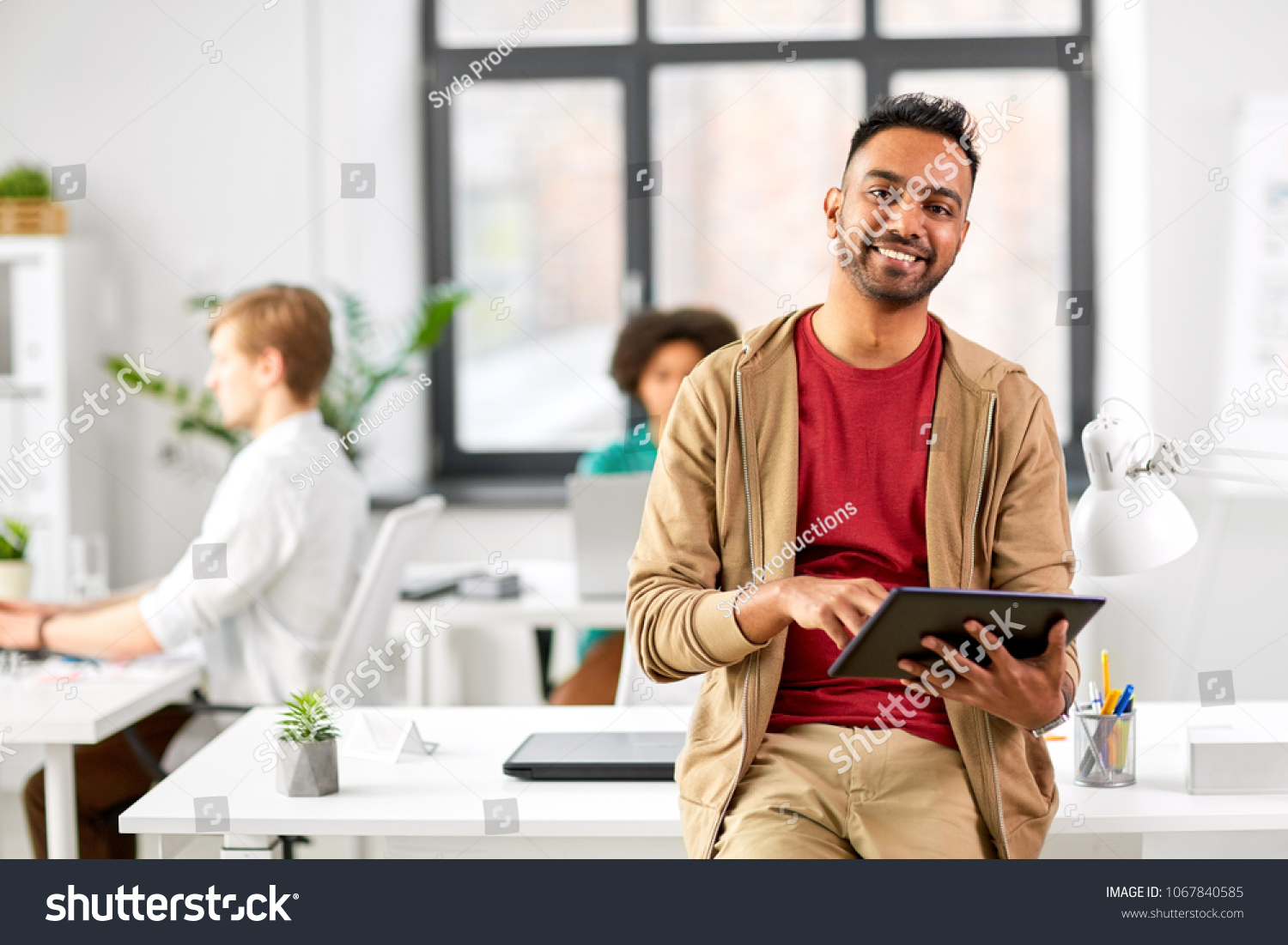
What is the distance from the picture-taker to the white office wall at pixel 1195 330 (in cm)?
409

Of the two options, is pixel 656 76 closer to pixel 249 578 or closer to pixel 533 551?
pixel 533 551

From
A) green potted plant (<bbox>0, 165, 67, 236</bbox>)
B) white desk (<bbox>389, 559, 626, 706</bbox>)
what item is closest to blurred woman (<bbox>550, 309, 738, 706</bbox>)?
white desk (<bbox>389, 559, 626, 706</bbox>)

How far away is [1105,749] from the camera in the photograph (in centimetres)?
171

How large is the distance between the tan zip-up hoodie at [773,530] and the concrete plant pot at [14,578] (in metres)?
1.64

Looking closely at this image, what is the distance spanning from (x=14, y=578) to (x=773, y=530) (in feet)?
6.02

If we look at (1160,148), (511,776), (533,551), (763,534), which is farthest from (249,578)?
(1160,148)

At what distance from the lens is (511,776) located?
1.74 metres

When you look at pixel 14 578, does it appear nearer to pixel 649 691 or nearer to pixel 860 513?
pixel 649 691

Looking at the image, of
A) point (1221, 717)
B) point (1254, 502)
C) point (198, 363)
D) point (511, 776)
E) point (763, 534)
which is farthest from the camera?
point (198, 363)

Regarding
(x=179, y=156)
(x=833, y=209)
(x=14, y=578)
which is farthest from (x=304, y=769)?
(x=179, y=156)

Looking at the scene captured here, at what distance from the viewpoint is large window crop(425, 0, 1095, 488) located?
15.5 ft

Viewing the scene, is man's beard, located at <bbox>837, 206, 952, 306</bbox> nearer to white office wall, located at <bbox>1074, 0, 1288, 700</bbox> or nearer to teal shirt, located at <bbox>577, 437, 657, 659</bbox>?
teal shirt, located at <bbox>577, 437, 657, 659</bbox>

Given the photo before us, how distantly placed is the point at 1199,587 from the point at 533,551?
2219 millimetres

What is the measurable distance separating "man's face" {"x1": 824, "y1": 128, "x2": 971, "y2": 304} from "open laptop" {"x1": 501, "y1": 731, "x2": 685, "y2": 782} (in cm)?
69
